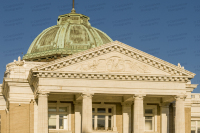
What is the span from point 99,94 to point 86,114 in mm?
2868

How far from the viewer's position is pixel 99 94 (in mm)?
55750

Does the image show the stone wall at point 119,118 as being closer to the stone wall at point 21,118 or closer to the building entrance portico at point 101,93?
the building entrance portico at point 101,93

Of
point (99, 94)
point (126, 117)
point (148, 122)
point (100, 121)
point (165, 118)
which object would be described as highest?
point (99, 94)

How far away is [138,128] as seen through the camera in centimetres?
5481

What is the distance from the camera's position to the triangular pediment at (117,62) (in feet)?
178

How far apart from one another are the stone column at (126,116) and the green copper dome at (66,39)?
12242mm

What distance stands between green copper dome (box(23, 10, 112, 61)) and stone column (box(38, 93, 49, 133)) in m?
15.2

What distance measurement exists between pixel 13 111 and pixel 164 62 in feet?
54.9

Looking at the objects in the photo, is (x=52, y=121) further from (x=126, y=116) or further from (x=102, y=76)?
(x=102, y=76)

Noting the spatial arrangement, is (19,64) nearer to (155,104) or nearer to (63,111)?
(63,111)

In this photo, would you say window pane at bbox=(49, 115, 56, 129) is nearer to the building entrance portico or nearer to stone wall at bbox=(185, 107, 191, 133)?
the building entrance portico

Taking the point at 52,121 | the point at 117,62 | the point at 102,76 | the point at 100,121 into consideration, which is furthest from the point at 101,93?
the point at 52,121

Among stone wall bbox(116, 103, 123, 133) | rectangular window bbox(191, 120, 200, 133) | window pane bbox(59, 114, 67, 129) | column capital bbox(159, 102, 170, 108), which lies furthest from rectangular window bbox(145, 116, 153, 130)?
window pane bbox(59, 114, 67, 129)

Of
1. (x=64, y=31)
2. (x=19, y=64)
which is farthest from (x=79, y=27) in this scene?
(x=19, y=64)
